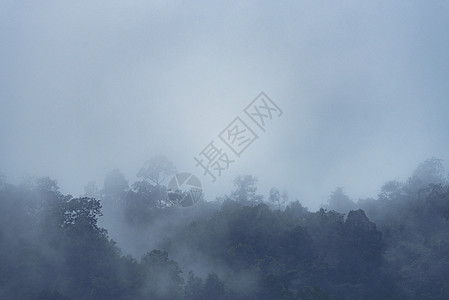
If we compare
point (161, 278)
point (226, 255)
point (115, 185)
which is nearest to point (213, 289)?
point (161, 278)

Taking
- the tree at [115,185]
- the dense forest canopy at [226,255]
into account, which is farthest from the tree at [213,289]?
the tree at [115,185]

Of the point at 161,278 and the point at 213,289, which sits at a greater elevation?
the point at 161,278

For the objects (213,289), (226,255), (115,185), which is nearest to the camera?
(213,289)

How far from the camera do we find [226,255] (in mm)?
36375

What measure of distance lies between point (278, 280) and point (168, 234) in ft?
47.2

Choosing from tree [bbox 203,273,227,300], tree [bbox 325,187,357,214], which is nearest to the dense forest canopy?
tree [bbox 203,273,227,300]

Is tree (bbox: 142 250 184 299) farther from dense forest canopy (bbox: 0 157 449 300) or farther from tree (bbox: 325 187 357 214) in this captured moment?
tree (bbox: 325 187 357 214)

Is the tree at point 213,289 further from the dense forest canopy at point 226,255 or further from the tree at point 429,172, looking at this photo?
the tree at point 429,172

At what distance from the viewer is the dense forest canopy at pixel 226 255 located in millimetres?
31672

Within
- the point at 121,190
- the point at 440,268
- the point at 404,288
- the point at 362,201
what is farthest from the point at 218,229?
the point at 362,201

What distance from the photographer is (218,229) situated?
3888cm

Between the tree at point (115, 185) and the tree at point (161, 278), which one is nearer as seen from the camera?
the tree at point (161, 278)

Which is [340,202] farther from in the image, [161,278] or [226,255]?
[161,278]

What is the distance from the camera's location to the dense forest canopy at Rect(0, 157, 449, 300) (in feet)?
104
